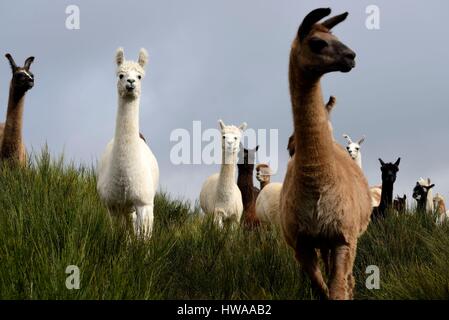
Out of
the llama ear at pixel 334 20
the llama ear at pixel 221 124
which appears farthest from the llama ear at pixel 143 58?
the llama ear at pixel 221 124

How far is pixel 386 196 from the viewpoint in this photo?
427 inches

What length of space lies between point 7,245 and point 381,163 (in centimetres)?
821

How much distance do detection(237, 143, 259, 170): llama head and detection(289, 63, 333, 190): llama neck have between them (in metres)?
7.05

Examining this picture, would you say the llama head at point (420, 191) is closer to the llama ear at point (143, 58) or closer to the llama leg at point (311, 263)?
the llama ear at point (143, 58)

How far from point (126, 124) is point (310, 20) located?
10.6 feet

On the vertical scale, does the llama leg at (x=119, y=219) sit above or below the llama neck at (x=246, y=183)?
below

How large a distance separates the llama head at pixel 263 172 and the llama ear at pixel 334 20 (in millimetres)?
8393

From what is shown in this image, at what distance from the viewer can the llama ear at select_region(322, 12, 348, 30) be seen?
16.8 feet

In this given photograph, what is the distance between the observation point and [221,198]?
10.9 meters

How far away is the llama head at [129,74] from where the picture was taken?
7480 millimetres

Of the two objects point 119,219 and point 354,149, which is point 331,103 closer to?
point 119,219

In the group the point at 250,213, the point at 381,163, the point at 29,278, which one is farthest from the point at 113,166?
the point at 381,163

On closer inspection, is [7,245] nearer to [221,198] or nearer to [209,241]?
[209,241]

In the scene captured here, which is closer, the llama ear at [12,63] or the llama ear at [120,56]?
the llama ear at [120,56]
